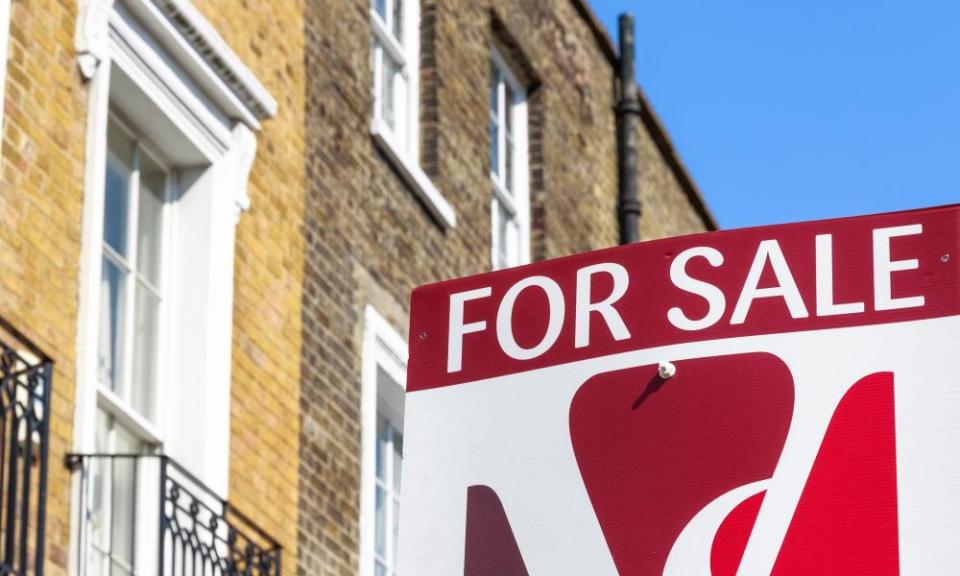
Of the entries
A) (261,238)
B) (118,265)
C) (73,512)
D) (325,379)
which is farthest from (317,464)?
(73,512)

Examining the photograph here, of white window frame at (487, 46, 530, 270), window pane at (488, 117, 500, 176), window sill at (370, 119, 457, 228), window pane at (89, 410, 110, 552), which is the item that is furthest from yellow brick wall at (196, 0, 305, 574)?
window pane at (488, 117, 500, 176)

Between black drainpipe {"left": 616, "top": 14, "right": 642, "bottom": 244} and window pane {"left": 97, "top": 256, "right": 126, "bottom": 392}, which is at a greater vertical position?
black drainpipe {"left": 616, "top": 14, "right": 642, "bottom": 244}

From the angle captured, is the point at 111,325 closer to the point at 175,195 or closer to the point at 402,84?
the point at 175,195

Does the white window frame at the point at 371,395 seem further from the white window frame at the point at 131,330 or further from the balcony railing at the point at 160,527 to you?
the white window frame at the point at 131,330

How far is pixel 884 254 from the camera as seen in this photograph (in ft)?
12.2

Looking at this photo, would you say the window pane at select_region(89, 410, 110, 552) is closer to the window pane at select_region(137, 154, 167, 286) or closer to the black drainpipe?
the window pane at select_region(137, 154, 167, 286)

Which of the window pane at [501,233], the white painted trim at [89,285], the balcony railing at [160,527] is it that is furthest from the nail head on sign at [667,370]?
the window pane at [501,233]

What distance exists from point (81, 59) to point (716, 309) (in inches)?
192

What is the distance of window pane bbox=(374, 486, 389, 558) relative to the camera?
11.1 m

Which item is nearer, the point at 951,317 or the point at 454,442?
the point at 951,317

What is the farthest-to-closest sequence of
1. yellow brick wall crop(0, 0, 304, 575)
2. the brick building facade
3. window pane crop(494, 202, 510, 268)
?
window pane crop(494, 202, 510, 268)
the brick building facade
yellow brick wall crop(0, 0, 304, 575)

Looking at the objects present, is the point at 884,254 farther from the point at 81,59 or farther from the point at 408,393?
the point at 81,59

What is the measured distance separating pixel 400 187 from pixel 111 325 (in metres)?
3.54

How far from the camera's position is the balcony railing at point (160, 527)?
26.2 ft
